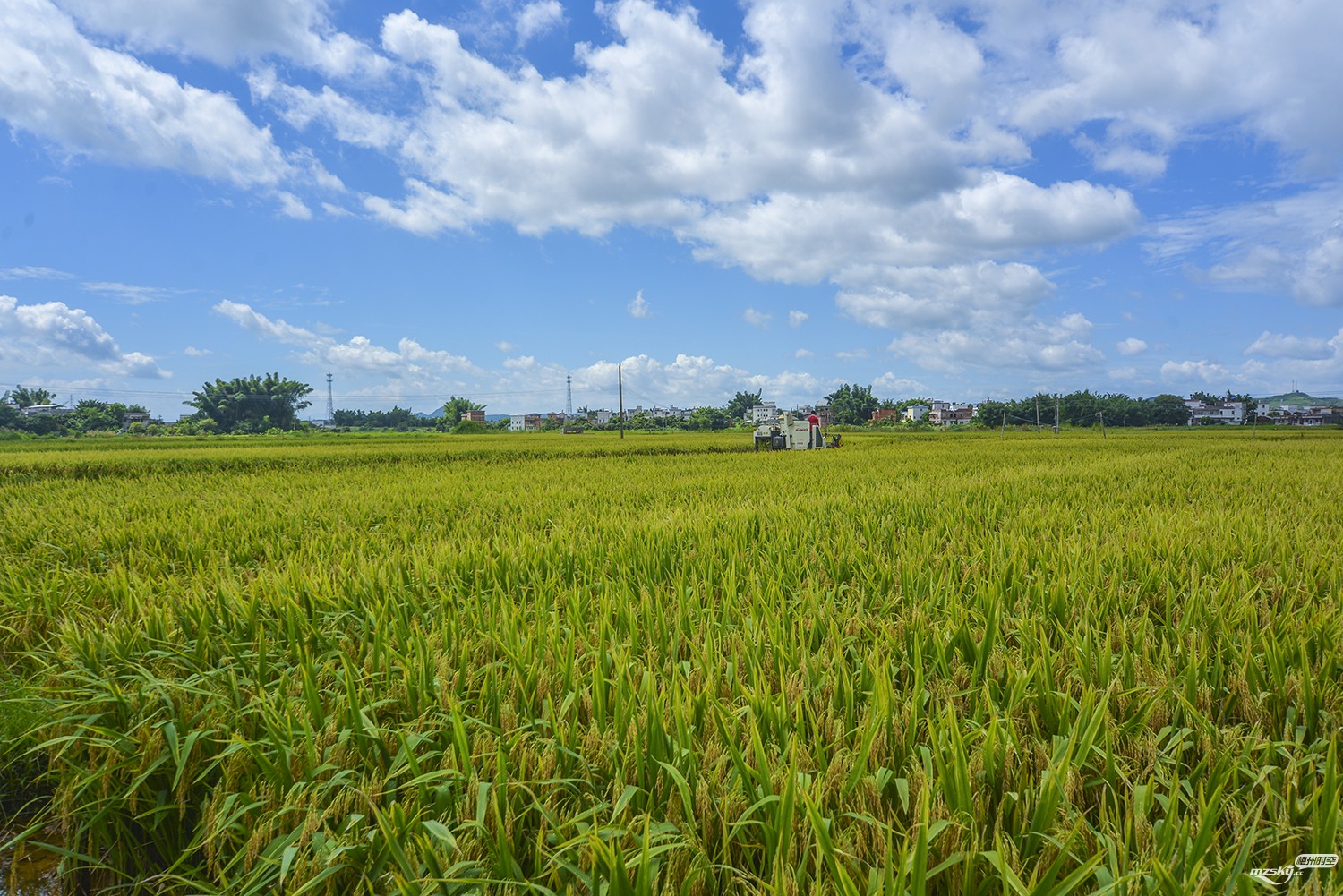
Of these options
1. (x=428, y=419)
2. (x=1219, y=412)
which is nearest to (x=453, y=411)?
(x=428, y=419)

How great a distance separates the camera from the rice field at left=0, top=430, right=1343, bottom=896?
1.11m

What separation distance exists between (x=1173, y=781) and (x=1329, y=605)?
201cm

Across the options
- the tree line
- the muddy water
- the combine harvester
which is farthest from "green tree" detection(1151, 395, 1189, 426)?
the muddy water

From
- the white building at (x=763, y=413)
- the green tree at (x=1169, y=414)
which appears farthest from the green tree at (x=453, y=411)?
the green tree at (x=1169, y=414)

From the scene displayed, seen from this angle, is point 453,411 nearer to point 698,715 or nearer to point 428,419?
point 428,419

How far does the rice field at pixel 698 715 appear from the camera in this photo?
1.11 m

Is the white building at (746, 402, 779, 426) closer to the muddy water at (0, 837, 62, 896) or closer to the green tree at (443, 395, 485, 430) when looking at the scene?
the green tree at (443, 395, 485, 430)

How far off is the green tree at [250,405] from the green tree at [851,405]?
6136 cm

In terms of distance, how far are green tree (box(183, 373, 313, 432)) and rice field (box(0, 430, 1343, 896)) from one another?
213 ft

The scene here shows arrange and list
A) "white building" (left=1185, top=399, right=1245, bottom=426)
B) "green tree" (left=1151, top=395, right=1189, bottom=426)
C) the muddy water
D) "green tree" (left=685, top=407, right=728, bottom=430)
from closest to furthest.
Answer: the muddy water < "green tree" (left=1151, top=395, right=1189, bottom=426) < "green tree" (left=685, top=407, right=728, bottom=430) < "white building" (left=1185, top=399, right=1245, bottom=426)

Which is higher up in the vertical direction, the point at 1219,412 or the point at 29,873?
the point at 1219,412

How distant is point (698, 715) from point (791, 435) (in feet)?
69.3

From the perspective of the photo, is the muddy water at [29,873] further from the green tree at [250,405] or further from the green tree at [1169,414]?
the green tree at [1169,414]

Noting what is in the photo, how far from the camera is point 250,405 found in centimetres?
5909
